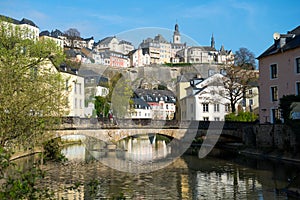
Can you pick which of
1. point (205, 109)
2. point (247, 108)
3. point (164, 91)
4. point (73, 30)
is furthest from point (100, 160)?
point (73, 30)

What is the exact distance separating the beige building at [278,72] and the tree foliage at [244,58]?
7221mm

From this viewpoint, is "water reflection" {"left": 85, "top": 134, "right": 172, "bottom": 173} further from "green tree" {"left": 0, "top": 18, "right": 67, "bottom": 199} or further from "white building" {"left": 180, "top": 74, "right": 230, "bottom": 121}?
"white building" {"left": 180, "top": 74, "right": 230, "bottom": 121}

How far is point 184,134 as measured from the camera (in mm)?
39812

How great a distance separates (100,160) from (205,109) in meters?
25.7

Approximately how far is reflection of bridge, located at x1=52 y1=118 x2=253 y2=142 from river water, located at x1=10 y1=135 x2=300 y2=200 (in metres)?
3.25

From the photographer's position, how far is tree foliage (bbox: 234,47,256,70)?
4656 centimetres

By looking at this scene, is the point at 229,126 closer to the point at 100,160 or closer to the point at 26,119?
the point at 100,160

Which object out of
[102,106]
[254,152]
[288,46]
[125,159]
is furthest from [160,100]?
[125,159]

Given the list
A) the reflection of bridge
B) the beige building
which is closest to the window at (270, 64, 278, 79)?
the beige building

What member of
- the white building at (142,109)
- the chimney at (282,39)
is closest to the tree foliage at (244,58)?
the chimney at (282,39)

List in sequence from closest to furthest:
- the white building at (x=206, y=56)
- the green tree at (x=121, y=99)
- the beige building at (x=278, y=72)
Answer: the beige building at (x=278, y=72), the green tree at (x=121, y=99), the white building at (x=206, y=56)

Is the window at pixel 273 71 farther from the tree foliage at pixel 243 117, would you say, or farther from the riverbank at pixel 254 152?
the tree foliage at pixel 243 117

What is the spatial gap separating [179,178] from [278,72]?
18552 millimetres

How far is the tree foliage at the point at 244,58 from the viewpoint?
153ft
